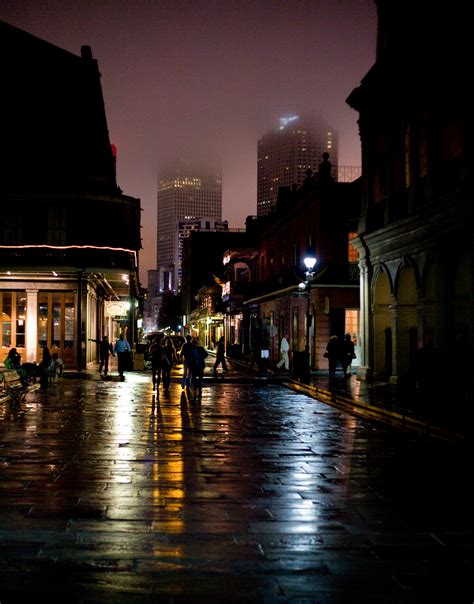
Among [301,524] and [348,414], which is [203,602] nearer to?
Answer: [301,524]

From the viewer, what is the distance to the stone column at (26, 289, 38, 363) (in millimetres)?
32719

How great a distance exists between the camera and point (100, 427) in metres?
13.9

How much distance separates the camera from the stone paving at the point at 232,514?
5.24 m

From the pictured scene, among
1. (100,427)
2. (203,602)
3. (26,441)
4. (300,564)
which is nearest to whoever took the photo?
(203,602)

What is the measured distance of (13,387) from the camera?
71.4 ft

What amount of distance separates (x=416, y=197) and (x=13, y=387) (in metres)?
13.5

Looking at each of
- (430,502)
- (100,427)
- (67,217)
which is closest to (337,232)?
(67,217)

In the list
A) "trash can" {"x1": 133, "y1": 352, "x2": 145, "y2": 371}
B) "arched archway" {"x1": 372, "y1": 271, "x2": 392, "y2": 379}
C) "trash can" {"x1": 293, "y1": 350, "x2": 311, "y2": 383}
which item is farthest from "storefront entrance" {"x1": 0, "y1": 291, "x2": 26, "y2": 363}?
"arched archway" {"x1": 372, "y1": 271, "x2": 392, "y2": 379}

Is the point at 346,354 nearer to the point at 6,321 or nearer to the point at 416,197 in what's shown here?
the point at 416,197

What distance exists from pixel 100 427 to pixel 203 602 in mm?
9291

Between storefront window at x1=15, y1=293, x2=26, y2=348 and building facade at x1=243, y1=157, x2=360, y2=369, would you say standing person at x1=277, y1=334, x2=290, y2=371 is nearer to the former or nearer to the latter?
building facade at x1=243, y1=157, x2=360, y2=369

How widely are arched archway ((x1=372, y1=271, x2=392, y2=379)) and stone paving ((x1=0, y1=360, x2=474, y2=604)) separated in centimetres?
1289

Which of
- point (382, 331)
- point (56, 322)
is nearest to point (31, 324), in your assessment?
point (56, 322)

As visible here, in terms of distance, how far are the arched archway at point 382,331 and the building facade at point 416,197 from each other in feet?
0.12
